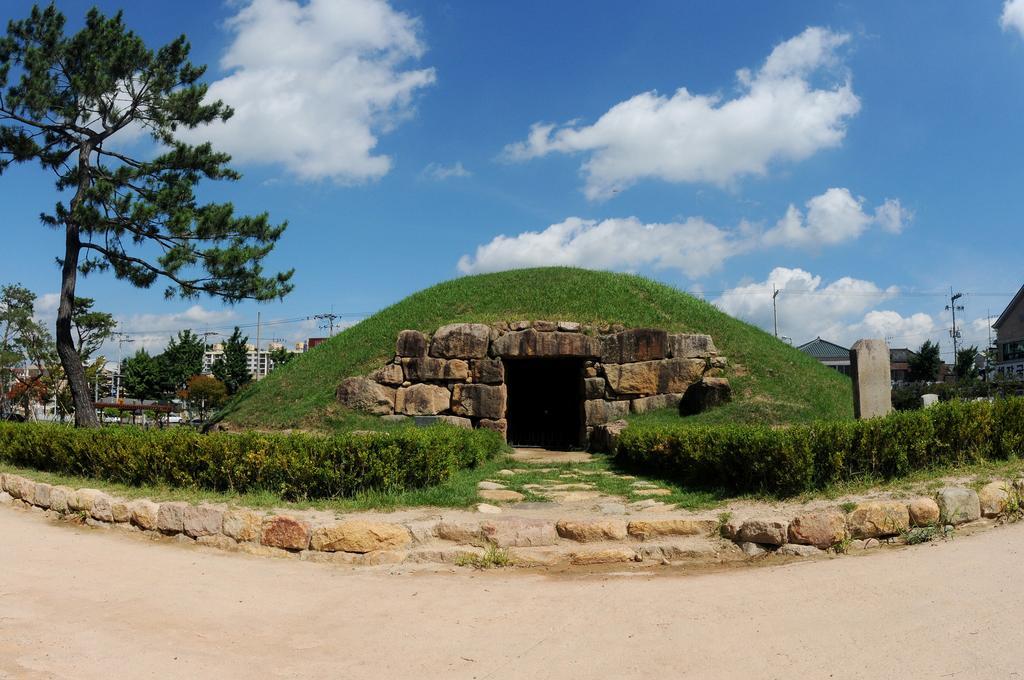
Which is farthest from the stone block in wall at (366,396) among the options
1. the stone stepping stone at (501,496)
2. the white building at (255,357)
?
the white building at (255,357)

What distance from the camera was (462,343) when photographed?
45.5 feet

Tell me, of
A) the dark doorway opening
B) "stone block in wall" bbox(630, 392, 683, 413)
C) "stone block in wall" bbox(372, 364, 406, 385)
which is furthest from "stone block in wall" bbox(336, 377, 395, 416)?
the dark doorway opening

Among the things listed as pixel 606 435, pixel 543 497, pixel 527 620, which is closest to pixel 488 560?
pixel 527 620

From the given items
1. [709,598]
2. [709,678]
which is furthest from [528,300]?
[709,678]

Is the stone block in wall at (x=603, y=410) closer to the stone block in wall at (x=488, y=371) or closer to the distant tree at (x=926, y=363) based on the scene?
the stone block in wall at (x=488, y=371)

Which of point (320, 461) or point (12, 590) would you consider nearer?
point (12, 590)

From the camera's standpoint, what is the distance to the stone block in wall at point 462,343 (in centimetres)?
1383

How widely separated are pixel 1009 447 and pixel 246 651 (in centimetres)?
773

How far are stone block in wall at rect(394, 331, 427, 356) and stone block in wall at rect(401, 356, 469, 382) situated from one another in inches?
6.9

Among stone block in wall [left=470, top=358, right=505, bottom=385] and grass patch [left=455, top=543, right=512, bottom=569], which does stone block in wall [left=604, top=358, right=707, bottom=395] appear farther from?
grass patch [left=455, top=543, right=512, bottom=569]

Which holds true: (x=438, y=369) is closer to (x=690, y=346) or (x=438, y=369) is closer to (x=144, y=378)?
(x=690, y=346)

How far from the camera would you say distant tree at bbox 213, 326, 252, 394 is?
38.8 metres

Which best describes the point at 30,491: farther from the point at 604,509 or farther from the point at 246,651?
the point at 604,509

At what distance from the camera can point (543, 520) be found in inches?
254
